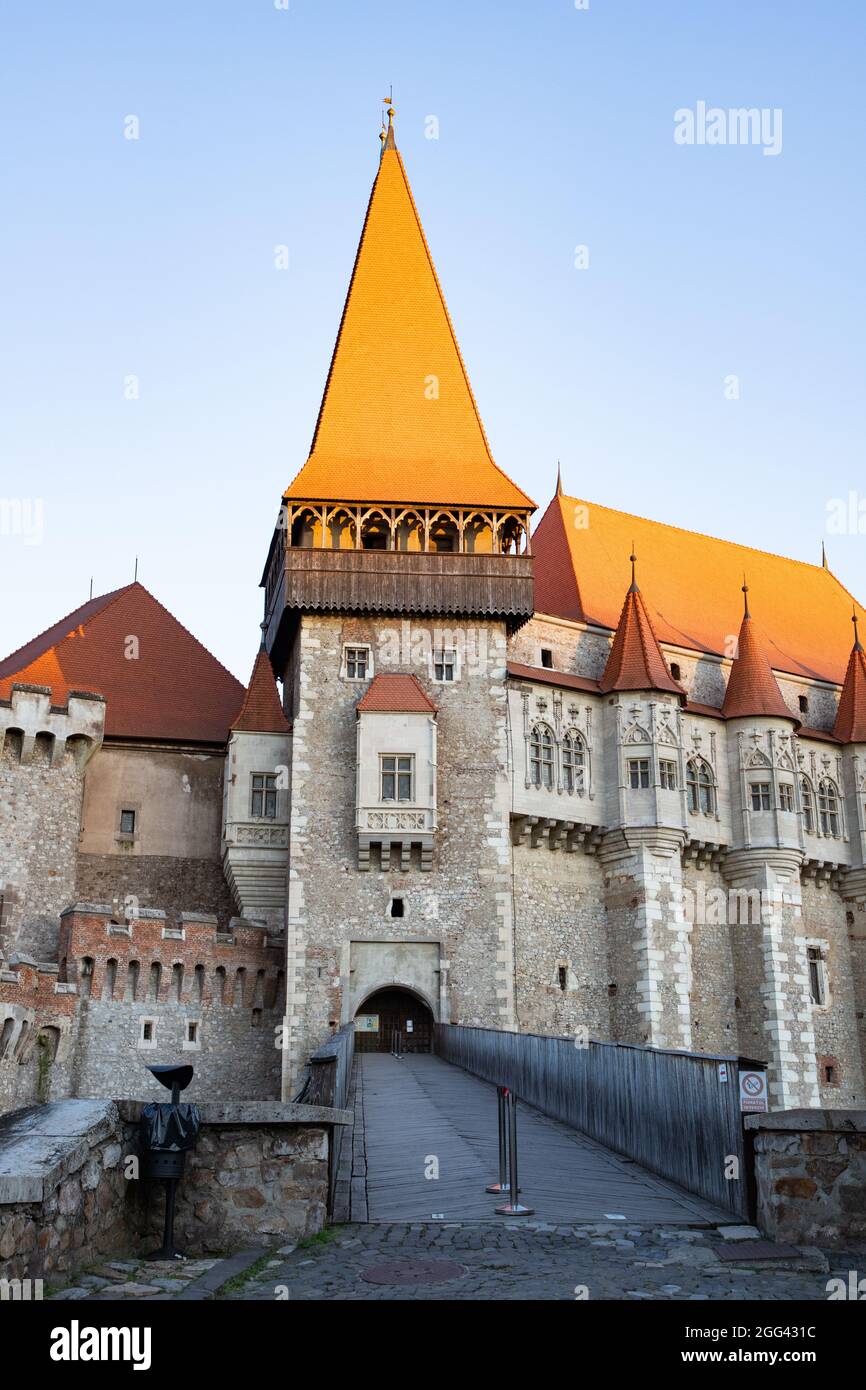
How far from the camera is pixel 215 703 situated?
35094 mm

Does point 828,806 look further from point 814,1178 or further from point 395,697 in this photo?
point 814,1178

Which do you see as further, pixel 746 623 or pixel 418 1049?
pixel 746 623

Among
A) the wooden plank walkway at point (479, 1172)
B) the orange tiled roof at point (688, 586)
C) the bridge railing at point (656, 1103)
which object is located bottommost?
the wooden plank walkway at point (479, 1172)

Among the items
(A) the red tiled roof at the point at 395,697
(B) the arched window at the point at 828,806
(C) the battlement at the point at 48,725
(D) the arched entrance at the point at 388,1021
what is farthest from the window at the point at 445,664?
(B) the arched window at the point at 828,806

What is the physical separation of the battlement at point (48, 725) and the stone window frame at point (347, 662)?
19.5 ft

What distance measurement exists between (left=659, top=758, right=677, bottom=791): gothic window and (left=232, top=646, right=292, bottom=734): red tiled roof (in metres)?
8.95

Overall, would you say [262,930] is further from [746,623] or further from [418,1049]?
[746,623]

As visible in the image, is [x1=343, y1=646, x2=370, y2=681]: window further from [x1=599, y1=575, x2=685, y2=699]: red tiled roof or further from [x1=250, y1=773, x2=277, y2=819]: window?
[x1=599, y1=575, x2=685, y2=699]: red tiled roof

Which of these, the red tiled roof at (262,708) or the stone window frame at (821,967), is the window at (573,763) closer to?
the red tiled roof at (262,708)

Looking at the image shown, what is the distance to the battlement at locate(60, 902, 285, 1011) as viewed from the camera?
27.9 meters

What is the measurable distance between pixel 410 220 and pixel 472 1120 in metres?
28.2

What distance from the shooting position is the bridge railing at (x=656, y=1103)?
955cm
